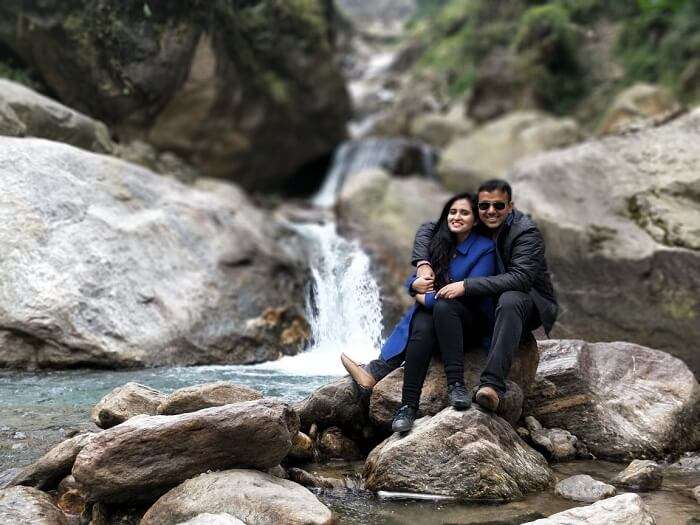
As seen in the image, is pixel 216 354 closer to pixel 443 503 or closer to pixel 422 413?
pixel 422 413

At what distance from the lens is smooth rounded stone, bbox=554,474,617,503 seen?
4293 millimetres

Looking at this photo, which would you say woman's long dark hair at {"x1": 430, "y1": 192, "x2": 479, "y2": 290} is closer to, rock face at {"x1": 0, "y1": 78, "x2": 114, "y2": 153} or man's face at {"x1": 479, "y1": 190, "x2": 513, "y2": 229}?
man's face at {"x1": 479, "y1": 190, "x2": 513, "y2": 229}

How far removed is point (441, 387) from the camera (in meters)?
5.07

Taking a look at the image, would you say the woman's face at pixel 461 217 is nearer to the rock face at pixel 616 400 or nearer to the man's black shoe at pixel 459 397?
the man's black shoe at pixel 459 397

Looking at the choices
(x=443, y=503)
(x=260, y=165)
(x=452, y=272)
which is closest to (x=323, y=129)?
(x=260, y=165)

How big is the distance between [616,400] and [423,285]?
6.52 ft

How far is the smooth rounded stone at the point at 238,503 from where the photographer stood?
377 centimetres

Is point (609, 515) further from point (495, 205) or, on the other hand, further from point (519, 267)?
Result: point (495, 205)

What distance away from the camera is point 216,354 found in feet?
→ 26.7

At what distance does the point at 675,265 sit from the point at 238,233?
19.0 ft

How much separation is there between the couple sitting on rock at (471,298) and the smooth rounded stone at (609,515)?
106cm

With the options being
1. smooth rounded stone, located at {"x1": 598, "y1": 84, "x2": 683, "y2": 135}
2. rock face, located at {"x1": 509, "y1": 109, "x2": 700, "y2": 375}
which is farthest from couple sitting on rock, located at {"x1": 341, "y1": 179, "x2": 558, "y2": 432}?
smooth rounded stone, located at {"x1": 598, "y1": 84, "x2": 683, "y2": 135}

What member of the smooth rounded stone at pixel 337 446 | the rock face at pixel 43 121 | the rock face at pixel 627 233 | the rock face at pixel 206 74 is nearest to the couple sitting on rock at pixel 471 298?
the smooth rounded stone at pixel 337 446

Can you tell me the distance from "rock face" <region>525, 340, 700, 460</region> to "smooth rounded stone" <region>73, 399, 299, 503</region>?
96.9 inches
